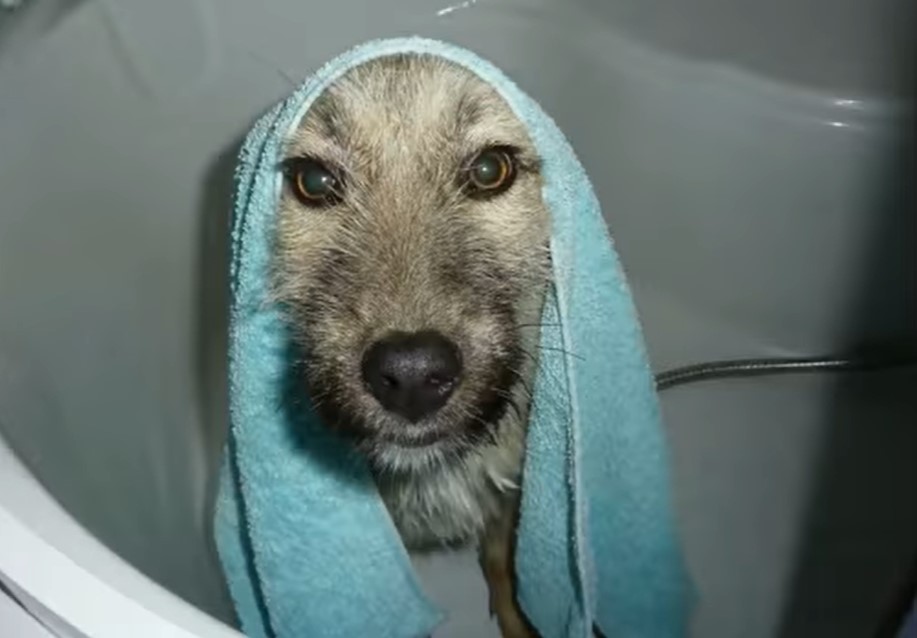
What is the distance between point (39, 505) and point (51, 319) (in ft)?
1.79

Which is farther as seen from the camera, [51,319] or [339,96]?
[51,319]

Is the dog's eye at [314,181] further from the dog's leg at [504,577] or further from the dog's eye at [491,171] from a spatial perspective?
the dog's leg at [504,577]

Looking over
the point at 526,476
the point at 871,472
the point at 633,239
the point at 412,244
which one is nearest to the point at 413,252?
the point at 412,244

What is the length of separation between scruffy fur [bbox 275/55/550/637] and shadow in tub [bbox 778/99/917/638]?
681mm

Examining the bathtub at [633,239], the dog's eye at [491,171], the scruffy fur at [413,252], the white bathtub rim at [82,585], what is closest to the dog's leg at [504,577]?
the bathtub at [633,239]

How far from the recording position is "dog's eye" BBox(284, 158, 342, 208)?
4.18 ft

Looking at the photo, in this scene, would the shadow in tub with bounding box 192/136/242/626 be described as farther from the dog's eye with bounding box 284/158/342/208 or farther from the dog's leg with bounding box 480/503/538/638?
the dog's eye with bounding box 284/158/342/208

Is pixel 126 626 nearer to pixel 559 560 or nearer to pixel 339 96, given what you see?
pixel 339 96

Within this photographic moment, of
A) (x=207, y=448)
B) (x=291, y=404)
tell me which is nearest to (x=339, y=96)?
(x=291, y=404)

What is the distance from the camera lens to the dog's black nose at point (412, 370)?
110 centimetres

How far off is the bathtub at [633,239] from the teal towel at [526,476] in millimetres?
144

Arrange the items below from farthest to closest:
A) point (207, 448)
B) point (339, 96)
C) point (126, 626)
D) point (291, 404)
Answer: point (207, 448), point (291, 404), point (339, 96), point (126, 626)

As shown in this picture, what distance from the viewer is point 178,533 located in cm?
168

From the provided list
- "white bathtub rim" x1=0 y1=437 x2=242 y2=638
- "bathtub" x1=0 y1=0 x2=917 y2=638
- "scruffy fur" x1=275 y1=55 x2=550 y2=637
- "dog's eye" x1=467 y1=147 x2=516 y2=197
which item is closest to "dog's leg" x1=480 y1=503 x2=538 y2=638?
"bathtub" x1=0 y1=0 x2=917 y2=638
